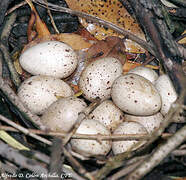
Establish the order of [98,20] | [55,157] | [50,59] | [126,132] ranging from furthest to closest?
[98,20] < [50,59] < [126,132] < [55,157]

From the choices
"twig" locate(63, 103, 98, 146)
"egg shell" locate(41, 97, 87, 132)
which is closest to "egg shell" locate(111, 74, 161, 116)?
"twig" locate(63, 103, 98, 146)

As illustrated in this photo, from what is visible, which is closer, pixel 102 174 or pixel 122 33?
pixel 102 174

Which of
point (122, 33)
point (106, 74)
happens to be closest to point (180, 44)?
point (122, 33)

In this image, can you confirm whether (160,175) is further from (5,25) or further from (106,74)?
(5,25)

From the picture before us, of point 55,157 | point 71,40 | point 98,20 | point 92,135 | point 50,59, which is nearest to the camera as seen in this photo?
point 55,157

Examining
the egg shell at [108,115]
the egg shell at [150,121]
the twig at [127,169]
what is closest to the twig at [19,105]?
the egg shell at [108,115]

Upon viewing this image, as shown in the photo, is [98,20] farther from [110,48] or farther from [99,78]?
[99,78]

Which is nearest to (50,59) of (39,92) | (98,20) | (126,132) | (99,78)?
(39,92)
